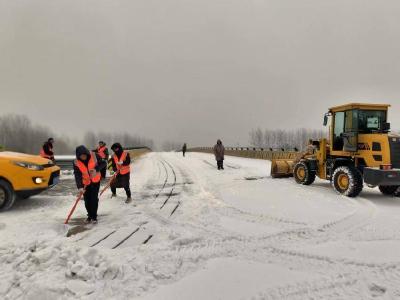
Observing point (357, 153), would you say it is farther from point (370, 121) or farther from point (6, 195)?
point (6, 195)

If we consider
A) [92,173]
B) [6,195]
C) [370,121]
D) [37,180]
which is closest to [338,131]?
[370,121]

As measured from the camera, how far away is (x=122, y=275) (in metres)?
4.26

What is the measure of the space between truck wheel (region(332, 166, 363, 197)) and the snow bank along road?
3.28 ft

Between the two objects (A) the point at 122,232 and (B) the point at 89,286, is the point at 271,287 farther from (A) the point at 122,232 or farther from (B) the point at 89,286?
(A) the point at 122,232

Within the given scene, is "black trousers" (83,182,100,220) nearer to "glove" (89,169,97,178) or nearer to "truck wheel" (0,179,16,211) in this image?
"glove" (89,169,97,178)

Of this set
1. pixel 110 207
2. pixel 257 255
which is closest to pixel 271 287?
pixel 257 255

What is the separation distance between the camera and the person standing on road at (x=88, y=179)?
718 cm

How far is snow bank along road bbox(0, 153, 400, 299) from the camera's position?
398 centimetres

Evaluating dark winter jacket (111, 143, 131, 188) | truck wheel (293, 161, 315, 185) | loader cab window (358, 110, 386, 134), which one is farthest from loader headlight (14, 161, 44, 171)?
loader cab window (358, 110, 386, 134)

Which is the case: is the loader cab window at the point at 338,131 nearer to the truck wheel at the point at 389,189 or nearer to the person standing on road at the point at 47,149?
the truck wheel at the point at 389,189

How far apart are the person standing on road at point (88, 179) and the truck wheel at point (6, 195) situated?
1967 mm

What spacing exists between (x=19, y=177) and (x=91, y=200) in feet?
7.54

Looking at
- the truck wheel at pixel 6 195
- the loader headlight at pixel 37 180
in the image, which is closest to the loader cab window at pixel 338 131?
the loader headlight at pixel 37 180

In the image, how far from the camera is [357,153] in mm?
10883
